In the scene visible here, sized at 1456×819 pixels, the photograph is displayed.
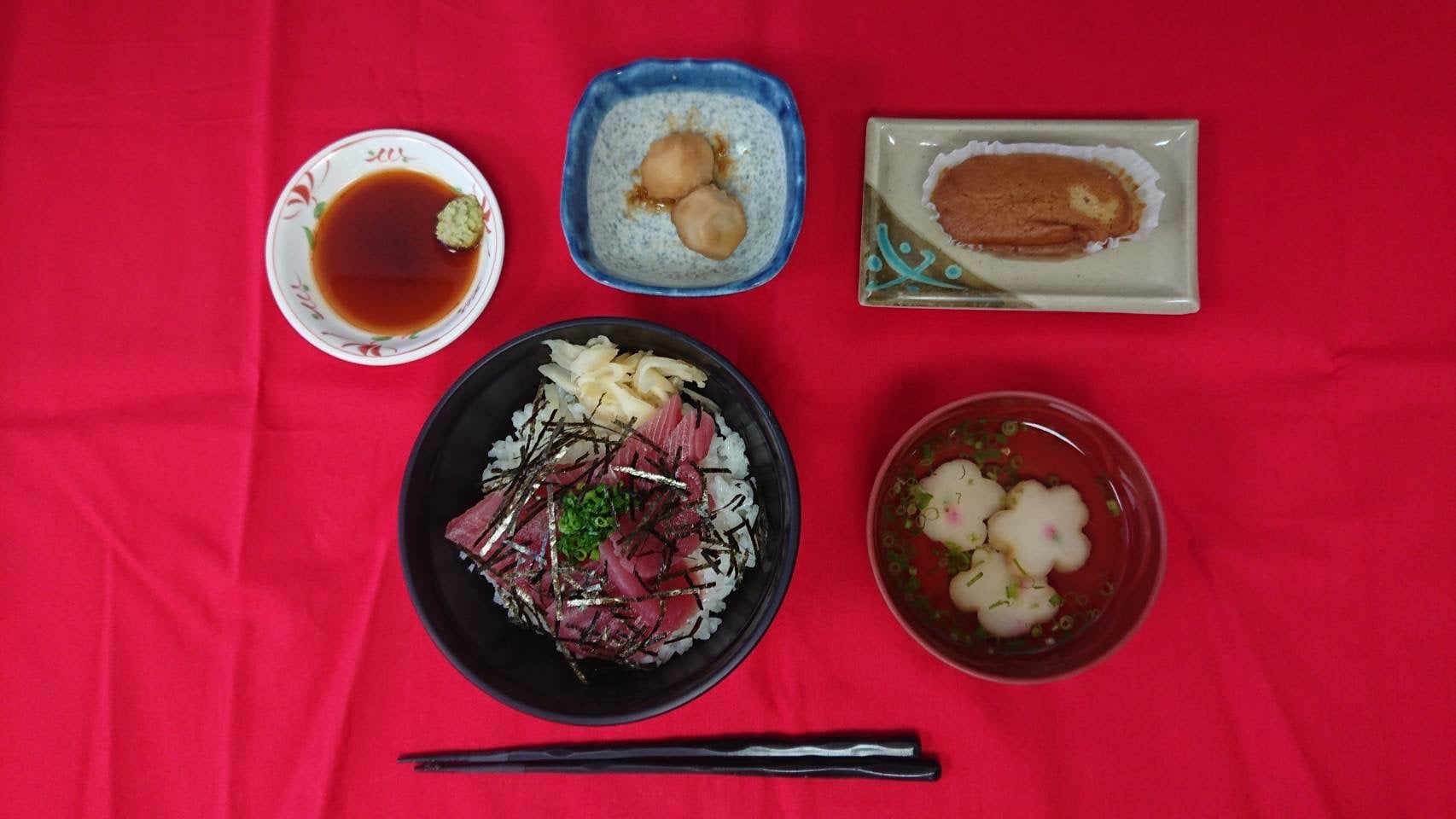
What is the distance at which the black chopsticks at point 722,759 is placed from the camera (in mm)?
1425

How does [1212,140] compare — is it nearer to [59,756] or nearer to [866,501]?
[866,501]

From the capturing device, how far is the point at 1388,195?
158cm

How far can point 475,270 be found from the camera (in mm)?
1601

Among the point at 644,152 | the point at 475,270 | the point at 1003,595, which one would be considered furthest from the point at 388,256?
the point at 1003,595

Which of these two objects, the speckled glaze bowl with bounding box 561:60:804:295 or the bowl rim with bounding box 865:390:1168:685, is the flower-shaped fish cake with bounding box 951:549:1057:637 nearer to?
the bowl rim with bounding box 865:390:1168:685

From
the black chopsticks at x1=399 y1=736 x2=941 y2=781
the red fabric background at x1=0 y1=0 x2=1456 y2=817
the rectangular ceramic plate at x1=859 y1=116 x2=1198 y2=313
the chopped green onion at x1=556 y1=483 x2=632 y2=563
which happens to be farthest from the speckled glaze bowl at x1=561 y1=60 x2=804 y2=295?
the black chopsticks at x1=399 y1=736 x2=941 y2=781

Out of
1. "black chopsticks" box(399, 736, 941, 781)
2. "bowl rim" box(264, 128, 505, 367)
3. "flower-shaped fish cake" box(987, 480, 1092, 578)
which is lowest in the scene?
"black chopsticks" box(399, 736, 941, 781)

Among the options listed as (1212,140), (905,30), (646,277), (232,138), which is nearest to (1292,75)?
(1212,140)

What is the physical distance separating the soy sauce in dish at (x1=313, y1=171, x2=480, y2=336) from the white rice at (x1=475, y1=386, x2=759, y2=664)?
376mm

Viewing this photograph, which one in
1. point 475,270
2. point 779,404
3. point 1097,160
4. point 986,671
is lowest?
point 986,671

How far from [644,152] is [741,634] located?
106cm

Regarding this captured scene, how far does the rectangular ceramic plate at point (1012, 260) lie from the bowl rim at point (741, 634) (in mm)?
415

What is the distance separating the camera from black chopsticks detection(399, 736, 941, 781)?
4.67 feet

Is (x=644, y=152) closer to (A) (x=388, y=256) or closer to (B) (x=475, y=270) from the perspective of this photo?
(B) (x=475, y=270)
